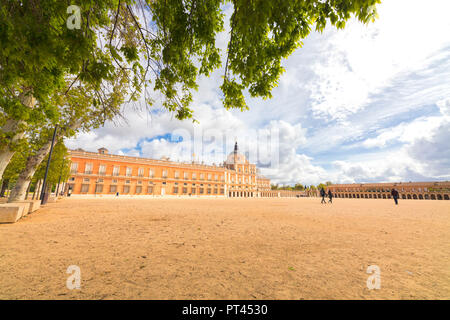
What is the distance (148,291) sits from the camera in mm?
1985

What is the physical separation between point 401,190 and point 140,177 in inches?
3112

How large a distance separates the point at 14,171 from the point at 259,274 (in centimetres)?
2108

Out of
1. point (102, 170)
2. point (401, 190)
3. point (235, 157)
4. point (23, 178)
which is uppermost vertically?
point (235, 157)

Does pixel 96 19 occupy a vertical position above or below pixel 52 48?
above

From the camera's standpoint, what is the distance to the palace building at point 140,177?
3117 centimetres

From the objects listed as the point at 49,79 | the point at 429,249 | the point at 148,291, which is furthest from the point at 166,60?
the point at 429,249

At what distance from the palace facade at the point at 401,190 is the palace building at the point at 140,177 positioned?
4695cm

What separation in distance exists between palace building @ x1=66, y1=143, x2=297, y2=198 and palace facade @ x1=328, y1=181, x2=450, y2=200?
47.0 metres

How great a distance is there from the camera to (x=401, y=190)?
57.9 meters

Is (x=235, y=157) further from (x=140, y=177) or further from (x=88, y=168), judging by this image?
(x=88, y=168)

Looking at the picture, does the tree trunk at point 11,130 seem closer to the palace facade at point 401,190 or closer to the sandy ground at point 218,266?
the sandy ground at point 218,266

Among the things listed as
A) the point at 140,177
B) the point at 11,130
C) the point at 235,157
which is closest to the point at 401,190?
the point at 235,157

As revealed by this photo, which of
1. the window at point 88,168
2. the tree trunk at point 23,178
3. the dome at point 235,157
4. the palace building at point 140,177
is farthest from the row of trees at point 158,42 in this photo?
the dome at point 235,157

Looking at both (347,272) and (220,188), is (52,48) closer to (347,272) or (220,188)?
(347,272)
